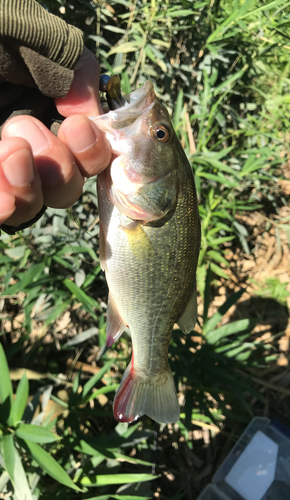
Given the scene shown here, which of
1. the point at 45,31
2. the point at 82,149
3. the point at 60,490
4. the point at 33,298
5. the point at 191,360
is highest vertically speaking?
the point at 45,31

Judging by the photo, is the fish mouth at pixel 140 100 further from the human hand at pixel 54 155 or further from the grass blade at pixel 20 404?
the grass blade at pixel 20 404

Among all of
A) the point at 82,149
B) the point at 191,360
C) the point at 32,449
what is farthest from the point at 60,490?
the point at 82,149

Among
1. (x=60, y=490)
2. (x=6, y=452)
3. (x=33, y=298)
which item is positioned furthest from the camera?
(x=33, y=298)

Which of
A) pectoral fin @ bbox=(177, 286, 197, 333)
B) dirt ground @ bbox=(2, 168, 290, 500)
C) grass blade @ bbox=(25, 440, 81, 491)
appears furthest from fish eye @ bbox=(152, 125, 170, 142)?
dirt ground @ bbox=(2, 168, 290, 500)

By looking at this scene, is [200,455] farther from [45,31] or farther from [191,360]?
[45,31]

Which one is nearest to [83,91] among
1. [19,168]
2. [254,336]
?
[19,168]

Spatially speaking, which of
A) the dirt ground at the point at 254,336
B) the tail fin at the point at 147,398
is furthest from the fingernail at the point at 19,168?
the dirt ground at the point at 254,336

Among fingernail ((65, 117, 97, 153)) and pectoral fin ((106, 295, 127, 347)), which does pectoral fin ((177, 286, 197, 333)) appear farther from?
fingernail ((65, 117, 97, 153))
